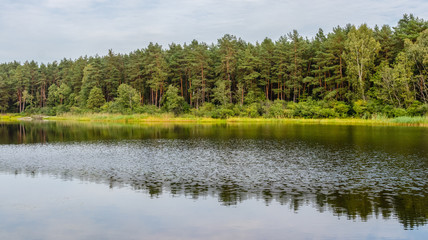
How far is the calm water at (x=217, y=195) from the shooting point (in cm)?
1139

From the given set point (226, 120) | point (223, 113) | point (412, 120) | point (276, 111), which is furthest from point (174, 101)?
point (412, 120)

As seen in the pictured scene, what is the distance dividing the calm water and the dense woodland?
4071 centimetres

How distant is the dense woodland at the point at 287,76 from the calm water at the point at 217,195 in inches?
1603

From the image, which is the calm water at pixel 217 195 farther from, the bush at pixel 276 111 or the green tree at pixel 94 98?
the green tree at pixel 94 98

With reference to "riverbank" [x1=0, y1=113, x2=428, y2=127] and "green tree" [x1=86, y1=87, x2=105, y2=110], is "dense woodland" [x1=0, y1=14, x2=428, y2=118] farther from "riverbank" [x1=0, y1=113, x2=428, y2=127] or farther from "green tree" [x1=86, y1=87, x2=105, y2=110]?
"riverbank" [x1=0, y1=113, x2=428, y2=127]

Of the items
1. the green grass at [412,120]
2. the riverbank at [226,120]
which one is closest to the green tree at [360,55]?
the riverbank at [226,120]

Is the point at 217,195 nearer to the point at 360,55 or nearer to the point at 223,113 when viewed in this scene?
the point at 223,113

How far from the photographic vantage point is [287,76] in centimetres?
7700

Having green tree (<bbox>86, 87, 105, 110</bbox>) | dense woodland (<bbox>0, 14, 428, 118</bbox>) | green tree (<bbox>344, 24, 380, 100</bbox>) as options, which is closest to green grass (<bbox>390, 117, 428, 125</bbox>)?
→ dense woodland (<bbox>0, 14, 428, 118</bbox>)

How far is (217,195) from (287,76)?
2582 inches

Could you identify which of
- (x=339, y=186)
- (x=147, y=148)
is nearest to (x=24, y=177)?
(x=147, y=148)

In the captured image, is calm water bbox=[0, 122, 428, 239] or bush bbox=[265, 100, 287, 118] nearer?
calm water bbox=[0, 122, 428, 239]

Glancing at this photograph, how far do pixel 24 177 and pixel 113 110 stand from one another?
64411 mm

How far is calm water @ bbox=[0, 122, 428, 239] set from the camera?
37.4 ft
